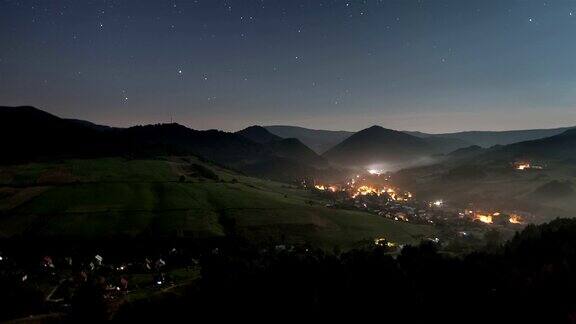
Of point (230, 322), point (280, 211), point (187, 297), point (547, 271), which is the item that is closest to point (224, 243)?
point (280, 211)

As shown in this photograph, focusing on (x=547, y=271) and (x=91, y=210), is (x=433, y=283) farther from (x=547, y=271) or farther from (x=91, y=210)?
(x=91, y=210)

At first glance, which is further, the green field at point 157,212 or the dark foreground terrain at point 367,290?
the green field at point 157,212

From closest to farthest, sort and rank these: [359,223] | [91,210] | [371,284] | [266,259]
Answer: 1. [371,284]
2. [266,259]
3. [91,210]
4. [359,223]

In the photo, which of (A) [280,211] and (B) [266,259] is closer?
(B) [266,259]

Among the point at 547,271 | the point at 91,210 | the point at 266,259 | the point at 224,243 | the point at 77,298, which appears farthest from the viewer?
the point at 91,210

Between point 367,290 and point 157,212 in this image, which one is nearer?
point 367,290

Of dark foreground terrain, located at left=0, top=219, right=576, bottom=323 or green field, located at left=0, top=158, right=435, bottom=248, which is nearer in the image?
dark foreground terrain, located at left=0, top=219, right=576, bottom=323

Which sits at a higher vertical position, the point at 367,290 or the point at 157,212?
the point at 157,212

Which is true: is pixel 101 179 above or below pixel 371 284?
above
